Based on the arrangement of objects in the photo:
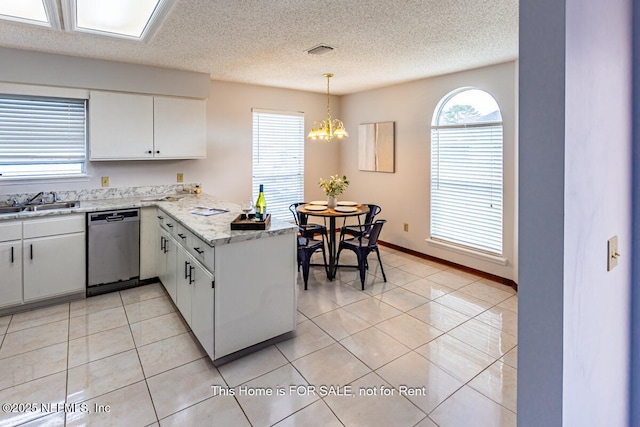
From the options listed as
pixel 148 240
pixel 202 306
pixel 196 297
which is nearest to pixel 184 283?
pixel 196 297

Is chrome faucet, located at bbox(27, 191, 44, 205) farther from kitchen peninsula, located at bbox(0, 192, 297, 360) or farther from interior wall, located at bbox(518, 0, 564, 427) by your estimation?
interior wall, located at bbox(518, 0, 564, 427)

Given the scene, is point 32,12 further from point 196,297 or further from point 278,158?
point 278,158

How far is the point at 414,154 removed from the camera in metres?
4.97

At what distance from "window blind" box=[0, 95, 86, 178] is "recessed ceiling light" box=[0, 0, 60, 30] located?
3.78 feet

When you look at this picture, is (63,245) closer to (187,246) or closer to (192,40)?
(187,246)

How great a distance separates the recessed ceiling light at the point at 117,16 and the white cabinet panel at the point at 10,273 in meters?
1.94

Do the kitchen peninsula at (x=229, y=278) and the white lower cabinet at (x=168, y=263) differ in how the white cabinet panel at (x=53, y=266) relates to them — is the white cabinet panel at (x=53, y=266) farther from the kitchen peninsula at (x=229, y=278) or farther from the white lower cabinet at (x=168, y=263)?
the white lower cabinet at (x=168, y=263)

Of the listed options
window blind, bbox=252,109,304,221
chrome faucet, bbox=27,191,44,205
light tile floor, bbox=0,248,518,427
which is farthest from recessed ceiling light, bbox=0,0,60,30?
window blind, bbox=252,109,304,221

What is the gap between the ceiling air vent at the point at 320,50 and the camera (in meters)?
3.34

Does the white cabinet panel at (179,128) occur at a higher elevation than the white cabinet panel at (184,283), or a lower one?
higher

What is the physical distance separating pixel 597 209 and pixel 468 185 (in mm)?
3472

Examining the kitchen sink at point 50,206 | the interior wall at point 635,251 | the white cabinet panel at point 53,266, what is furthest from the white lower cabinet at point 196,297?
the interior wall at point 635,251

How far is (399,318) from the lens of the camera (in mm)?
3111

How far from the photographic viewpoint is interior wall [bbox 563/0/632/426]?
0.95 m
